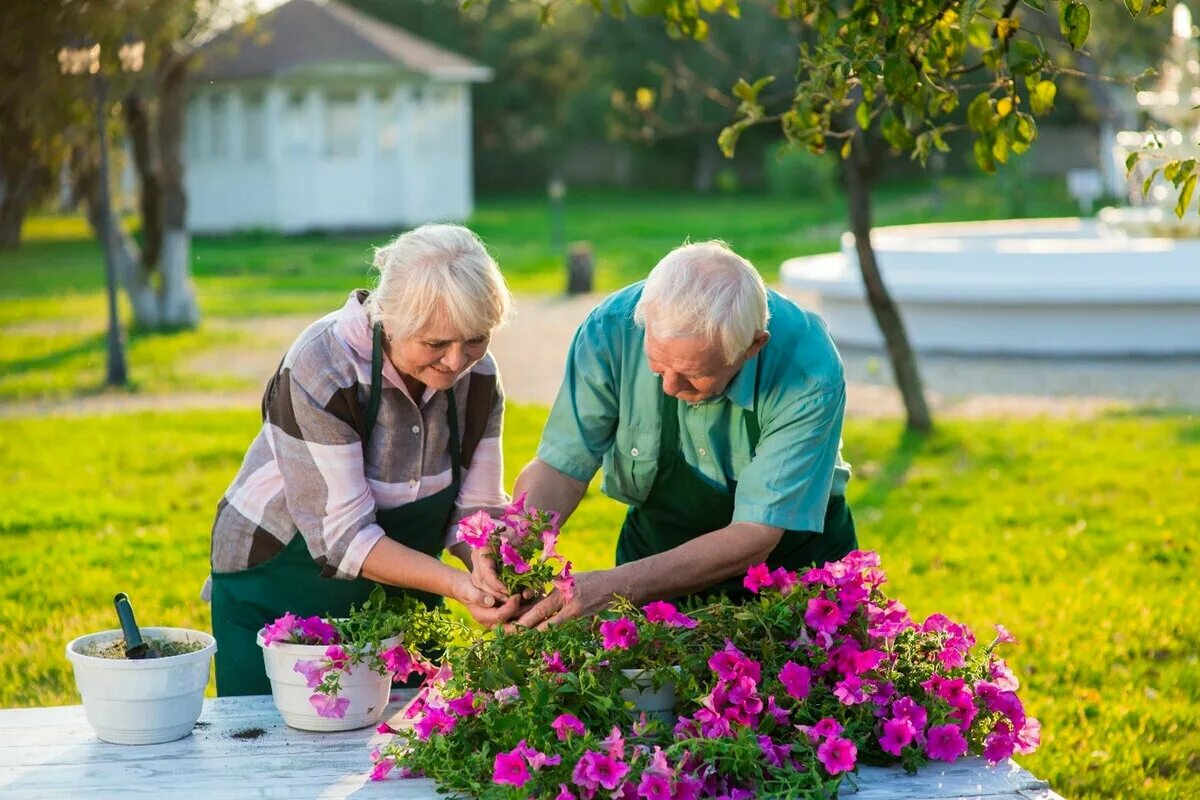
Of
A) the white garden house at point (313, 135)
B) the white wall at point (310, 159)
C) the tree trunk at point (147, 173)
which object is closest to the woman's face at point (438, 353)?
the tree trunk at point (147, 173)

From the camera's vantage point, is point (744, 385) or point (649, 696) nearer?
point (649, 696)

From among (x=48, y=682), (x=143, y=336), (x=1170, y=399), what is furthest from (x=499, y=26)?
(x=48, y=682)

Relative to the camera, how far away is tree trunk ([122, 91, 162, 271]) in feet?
44.0

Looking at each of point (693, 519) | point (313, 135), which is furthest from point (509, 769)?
point (313, 135)

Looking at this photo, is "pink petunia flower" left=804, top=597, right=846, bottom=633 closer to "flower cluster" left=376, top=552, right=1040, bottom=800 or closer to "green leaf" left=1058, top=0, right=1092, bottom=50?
"flower cluster" left=376, top=552, right=1040, bottom=800

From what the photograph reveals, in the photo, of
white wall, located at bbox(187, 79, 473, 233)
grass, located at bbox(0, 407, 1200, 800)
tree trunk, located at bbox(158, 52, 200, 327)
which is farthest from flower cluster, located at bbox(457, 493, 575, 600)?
white wall, located at bbox(187, 79, 473, 233)

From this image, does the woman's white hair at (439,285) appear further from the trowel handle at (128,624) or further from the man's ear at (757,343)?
the trowel handle at (128,624)

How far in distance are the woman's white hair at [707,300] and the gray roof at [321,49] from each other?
2404cm

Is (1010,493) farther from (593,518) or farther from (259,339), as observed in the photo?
(259,339)

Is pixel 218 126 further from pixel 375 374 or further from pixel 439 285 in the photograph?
pixel 439 285

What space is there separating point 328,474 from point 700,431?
2.52 feet

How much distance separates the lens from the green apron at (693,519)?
324 centimetres

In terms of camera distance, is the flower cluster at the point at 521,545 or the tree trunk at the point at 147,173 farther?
the tree trunk at the point at 147,173

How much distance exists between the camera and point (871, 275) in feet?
27.3
